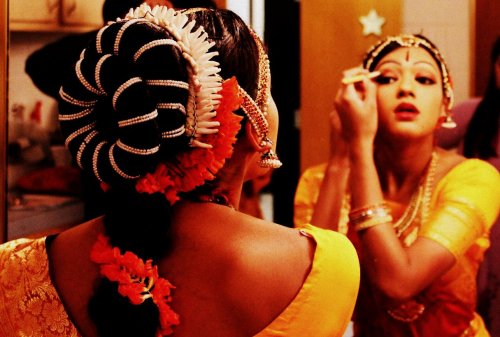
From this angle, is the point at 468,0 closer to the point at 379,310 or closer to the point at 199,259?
the point at 379,310

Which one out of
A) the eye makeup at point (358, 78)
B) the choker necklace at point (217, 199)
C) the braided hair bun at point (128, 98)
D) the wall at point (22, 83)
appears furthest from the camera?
the wall at point (22, 83)

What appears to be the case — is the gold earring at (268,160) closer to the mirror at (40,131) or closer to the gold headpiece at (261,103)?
the gold headpiece at (261,103)

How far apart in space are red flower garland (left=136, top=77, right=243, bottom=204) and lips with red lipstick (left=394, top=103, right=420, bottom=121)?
923 mm

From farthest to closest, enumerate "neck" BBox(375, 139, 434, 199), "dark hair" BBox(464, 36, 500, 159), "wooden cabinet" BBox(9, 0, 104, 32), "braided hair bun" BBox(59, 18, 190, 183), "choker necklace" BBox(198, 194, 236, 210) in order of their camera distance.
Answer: "dark hair" BBox(464, 36, 500, 159)
"wooden cabinet" BBox(9, 0, 104, 32)
"neck" BBox(375, 139, 434, 199)
"choker necklace" BBox(198, 194, 236, 210)
"braided hair bun" BBox(59, 18, 190, 183)

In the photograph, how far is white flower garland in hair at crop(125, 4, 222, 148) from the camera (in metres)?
0.86

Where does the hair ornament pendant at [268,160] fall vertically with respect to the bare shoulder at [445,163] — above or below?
above

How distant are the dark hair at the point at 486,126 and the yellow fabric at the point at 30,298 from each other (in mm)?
1590

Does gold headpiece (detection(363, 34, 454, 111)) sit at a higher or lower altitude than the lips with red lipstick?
higher

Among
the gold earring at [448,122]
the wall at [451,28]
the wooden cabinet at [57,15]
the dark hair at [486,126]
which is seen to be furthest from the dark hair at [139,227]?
the wall at [451,28]

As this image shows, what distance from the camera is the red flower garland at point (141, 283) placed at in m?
0.87

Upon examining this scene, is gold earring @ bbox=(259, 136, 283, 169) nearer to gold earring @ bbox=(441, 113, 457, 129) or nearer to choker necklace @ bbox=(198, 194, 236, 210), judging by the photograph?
choker necklace @ bbox=(198, 194, 236, 210)

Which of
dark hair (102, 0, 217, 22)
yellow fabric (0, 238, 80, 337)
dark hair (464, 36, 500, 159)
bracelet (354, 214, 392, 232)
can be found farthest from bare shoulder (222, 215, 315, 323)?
dark hair (464, 36, 500, 159)

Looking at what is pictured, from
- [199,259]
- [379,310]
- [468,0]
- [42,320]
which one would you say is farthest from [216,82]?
[468,0]

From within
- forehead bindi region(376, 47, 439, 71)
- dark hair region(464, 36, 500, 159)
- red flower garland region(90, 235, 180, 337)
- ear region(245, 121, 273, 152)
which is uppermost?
forehead bindi region(376, 47, 439, 71)
